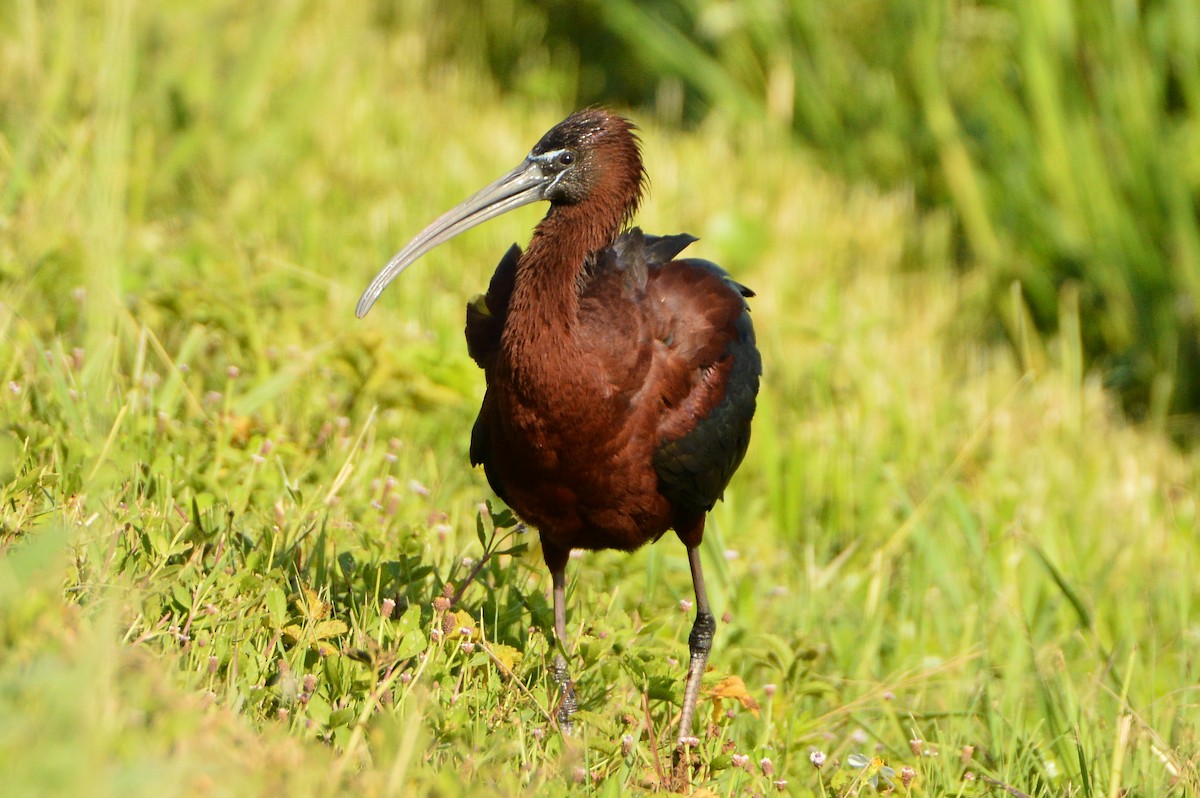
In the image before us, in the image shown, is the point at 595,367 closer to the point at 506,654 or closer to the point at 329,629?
Result: the point at 506,654

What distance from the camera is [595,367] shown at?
3553 mm

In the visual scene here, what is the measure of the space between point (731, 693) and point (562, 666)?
0.48 metres

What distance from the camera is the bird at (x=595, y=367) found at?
353 centimetres

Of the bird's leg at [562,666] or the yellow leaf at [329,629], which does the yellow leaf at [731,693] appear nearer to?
the bird's leg at [562,666]

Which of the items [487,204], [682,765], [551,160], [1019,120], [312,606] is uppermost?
[1019,120]

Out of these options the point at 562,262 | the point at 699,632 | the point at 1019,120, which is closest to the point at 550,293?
the point at 562,262

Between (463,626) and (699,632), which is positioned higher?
(463,626)

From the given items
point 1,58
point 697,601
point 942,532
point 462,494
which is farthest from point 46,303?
point 942,532

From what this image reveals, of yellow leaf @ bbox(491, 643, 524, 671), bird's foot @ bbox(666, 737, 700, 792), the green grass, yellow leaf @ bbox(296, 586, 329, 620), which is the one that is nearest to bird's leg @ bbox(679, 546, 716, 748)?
the green grass

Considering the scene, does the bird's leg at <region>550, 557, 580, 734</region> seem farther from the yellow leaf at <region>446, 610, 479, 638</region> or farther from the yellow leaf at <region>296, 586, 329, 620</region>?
the yellow leaf at <region>296, 586, 329, 620</region>

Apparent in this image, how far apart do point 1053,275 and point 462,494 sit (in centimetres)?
459

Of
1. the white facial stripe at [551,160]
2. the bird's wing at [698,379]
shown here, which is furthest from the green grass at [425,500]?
the white facial stripe at [551,160]

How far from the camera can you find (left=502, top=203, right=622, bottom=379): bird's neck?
3500 mm

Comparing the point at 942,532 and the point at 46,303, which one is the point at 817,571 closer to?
the point at 942,532
